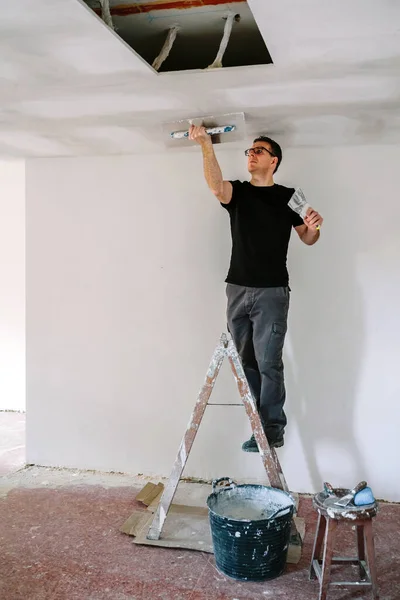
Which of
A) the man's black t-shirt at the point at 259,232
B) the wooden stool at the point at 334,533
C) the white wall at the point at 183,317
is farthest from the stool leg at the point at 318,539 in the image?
the man's black t-shirt at the point at 259,232

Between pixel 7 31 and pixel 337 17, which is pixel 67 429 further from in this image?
pixel 337 17

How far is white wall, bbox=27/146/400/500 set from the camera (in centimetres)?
326

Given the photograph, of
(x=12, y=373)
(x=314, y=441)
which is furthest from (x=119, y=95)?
(x=12, y=373)

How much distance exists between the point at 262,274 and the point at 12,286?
10.4 ft

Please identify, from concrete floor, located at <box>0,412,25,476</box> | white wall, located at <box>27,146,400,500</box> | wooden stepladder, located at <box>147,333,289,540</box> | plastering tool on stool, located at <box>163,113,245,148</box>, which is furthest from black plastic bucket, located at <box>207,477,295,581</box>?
concrete floor, located at <box>0,412,25,476</box>

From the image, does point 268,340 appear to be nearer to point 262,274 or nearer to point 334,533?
point 262,274

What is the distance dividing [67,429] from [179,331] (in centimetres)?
106

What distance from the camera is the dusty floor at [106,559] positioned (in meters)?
2.33

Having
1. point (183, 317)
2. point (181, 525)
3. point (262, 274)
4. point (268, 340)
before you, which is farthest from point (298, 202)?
point (181, 525)

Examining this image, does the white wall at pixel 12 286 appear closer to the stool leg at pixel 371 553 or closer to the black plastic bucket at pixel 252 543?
the black plastic bucket at pixel 252 543

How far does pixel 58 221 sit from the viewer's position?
3.74 m

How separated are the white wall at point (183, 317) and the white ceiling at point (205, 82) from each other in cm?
32

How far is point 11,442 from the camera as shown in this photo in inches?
174

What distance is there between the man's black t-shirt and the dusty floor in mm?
1370
